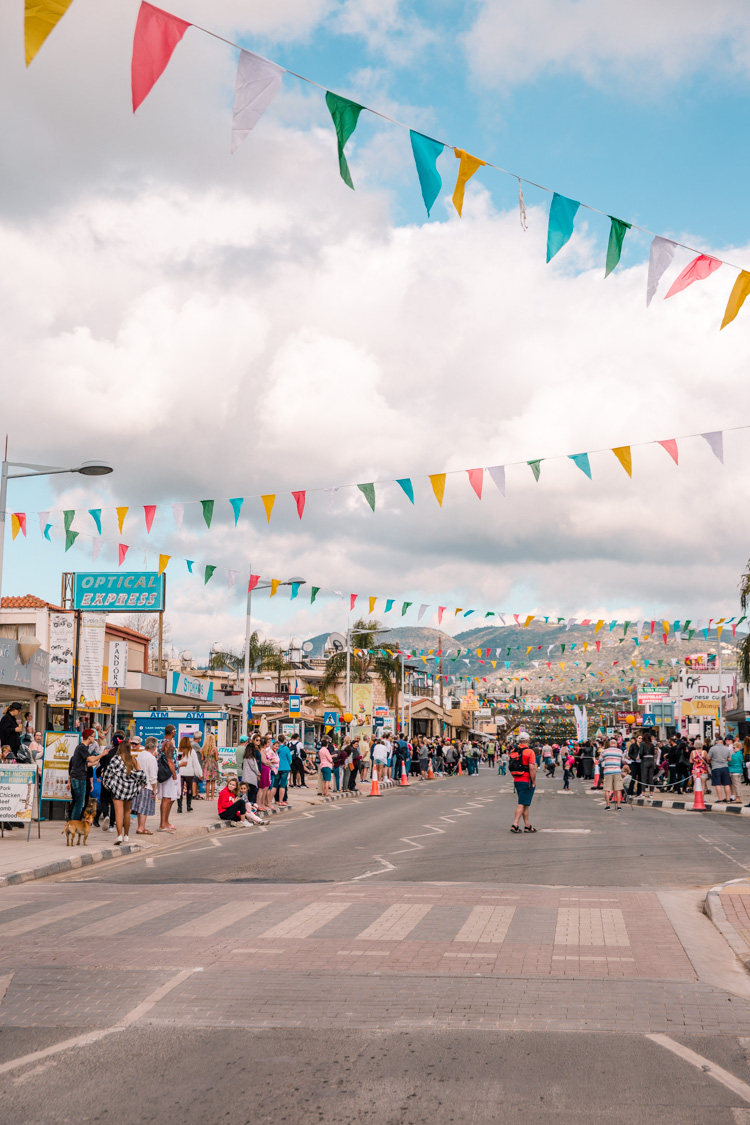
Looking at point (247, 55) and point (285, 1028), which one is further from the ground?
point (247, 55)

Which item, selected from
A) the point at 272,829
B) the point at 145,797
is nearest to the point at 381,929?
the point at 145,797

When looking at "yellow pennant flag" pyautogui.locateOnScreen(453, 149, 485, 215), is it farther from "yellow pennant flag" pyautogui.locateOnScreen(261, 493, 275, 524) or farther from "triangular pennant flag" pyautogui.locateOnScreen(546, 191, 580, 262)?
"yellow pennant flag" pyautogui.locateOnScreen(261, 493, 275, 524)

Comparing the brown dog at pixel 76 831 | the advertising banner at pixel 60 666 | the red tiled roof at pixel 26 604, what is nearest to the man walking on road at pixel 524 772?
the brown dog at pixel 76 831

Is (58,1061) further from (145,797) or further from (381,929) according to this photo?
(145,797)

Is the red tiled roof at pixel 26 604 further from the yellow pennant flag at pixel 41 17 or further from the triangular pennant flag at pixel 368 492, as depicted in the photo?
the yellow pennant flag at pixel 41 17

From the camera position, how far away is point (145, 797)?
1844 centimetres

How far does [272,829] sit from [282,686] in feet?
201

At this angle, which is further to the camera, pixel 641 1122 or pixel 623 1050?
pixel 623 1050

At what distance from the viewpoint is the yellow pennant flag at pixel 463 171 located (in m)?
11.0

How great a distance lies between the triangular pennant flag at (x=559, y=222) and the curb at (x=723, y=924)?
7216 millimetres

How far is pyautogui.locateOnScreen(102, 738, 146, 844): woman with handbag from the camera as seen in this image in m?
16.1

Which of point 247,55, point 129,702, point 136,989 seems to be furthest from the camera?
point 129,702

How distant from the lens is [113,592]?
25.7 meters

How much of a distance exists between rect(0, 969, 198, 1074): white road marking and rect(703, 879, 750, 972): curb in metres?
4.46
